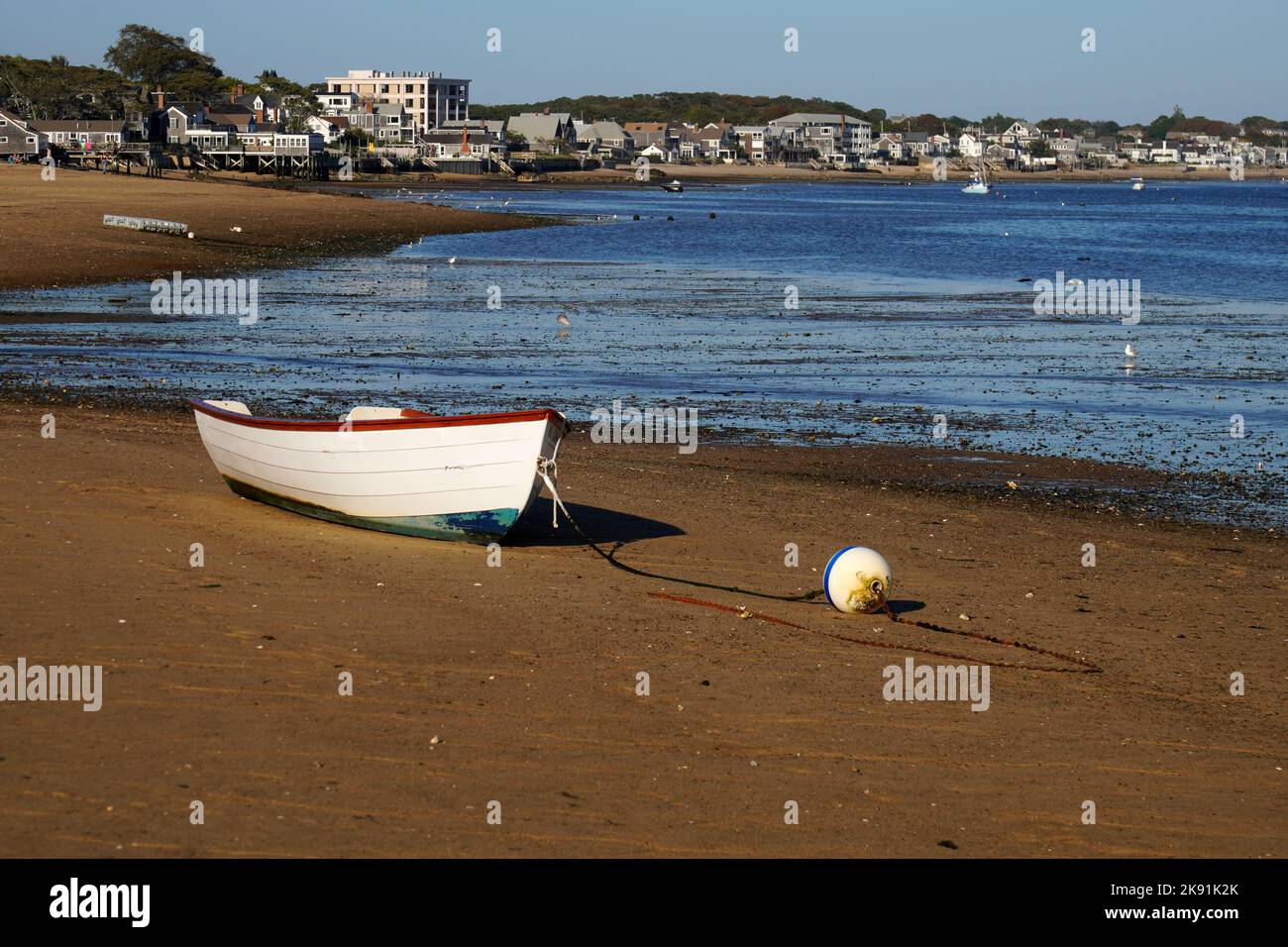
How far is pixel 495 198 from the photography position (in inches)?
4695

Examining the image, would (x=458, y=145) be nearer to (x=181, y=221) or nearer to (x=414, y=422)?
(x=181, y=221)

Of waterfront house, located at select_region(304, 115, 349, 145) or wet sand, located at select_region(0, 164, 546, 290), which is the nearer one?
wet sand, located at select_region(0, 164, 546, 290)

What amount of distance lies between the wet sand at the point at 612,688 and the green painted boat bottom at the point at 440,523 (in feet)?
0.45

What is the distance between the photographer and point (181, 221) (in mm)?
56469

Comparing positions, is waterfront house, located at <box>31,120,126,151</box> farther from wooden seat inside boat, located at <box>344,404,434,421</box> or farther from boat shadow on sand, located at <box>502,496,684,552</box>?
boat shadow on sand, located at <box>502,496,684,552</box>

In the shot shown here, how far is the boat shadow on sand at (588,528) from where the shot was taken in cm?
1324

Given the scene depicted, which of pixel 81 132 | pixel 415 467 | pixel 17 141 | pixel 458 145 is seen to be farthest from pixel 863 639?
pixel 458 145

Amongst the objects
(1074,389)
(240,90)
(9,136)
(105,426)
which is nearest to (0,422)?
(105,426)

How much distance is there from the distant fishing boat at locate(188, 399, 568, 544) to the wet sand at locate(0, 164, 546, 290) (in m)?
25.4

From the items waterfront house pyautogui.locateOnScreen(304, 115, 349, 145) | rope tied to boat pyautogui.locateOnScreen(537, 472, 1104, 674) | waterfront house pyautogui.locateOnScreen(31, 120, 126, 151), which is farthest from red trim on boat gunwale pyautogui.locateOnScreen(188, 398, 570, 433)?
waterfront house pyautogui.locateOnScreen(304, 115, 349, 145)

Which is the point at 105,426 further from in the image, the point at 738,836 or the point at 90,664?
the point at 738,836

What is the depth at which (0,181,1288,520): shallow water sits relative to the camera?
67.8ft

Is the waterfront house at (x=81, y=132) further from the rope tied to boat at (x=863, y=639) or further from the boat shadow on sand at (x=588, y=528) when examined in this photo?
the rope tied to boat at (x=863, y=639)

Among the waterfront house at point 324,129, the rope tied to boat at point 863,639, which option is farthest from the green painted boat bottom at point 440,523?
the waterfront house at point 324,129
